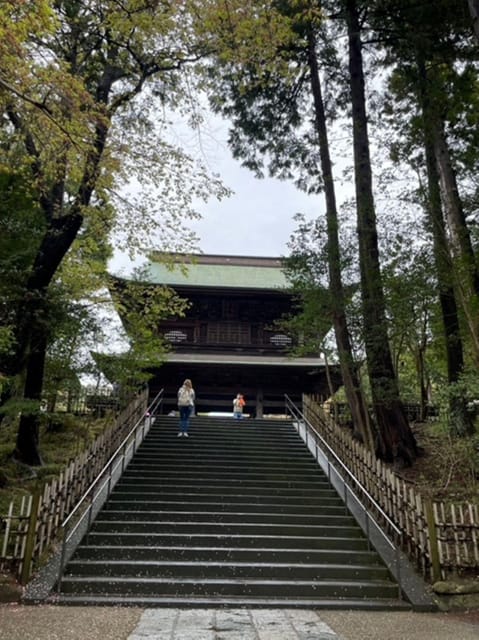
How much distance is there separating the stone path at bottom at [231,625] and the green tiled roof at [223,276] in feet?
40.6

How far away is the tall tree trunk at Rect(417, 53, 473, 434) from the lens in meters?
7.55

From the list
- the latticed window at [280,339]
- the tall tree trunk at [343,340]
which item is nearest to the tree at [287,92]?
the tall tree trunk at [343,340]

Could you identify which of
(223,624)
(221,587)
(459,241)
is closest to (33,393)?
(221,587)

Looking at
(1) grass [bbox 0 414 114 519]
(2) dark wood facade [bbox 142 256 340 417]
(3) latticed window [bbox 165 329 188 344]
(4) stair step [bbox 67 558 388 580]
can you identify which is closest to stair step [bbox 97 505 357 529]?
(4) stair step [bbox 67 558 388 580]

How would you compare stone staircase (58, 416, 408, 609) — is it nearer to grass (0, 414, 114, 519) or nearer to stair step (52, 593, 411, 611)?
stair step (52, 593, 411, 611)

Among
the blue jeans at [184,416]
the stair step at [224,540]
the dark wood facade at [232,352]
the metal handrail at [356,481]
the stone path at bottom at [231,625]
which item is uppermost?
the dark wood facade at [232,352]

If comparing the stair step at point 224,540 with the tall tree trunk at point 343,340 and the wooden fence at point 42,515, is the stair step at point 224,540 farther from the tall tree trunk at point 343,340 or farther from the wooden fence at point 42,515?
the tall tree trunk at point 343,340

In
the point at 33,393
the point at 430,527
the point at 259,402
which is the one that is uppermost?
the point at 259,402

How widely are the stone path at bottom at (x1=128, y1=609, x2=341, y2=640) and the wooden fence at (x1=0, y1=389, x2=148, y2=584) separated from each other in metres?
1.57

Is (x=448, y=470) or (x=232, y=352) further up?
(x=232, y=352)

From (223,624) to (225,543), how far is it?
6.51ft

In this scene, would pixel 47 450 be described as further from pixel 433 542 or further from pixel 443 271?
pixel 443 271

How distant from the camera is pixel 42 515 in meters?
5.21

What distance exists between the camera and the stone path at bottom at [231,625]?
3.62 m
